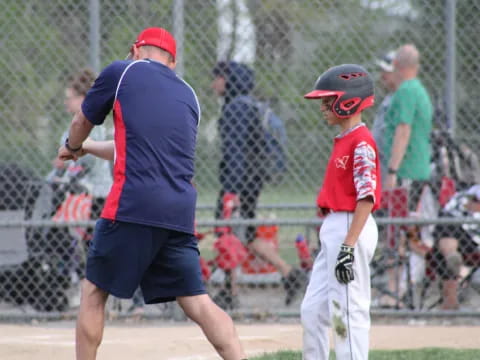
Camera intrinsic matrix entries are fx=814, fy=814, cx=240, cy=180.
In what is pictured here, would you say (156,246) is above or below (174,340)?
above

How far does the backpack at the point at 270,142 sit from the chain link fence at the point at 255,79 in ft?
0.38

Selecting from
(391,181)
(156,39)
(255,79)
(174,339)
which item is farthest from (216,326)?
(255,79)

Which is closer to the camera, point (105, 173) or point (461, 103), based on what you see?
point (105, 173)

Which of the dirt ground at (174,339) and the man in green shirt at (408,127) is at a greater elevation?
the man in green shirt at (408,127)

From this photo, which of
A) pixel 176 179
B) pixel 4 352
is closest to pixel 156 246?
pixel 176 179

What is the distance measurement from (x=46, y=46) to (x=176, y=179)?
3.91 meters

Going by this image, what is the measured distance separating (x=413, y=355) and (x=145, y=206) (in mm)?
2199

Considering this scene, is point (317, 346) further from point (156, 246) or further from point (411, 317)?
point (411, 317)

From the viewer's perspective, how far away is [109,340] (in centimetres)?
550

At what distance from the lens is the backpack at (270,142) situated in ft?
23.1

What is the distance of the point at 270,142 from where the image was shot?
278 inches

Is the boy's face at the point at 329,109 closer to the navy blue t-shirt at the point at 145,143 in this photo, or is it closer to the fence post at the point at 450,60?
the navy blue t-shirt at the point at 145,143

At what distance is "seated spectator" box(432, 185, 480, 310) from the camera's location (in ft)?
22.0

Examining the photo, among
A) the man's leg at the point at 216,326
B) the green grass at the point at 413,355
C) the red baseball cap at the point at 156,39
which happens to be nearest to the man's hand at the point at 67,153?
the red baseball cap at the point at 156,39
